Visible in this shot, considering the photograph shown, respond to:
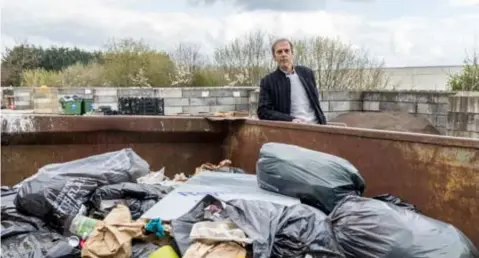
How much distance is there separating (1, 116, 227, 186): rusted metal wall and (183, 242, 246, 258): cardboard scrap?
175 cm

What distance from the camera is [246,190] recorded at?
8.27 feet

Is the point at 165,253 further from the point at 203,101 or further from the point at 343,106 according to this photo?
the point at 203,101

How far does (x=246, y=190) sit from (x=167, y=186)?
1.55 ft

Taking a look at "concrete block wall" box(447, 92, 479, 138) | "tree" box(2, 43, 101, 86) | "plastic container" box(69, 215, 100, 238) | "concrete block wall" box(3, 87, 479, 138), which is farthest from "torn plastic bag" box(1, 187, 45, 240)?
"tree" box(2, 43, 101, 86)

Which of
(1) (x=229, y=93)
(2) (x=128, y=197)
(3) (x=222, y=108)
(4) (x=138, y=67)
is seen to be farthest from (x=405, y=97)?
(4) (x=138, y=67)

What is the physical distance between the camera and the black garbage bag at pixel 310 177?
90.8 inches

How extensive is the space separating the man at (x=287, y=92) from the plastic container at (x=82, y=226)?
1.72 metres

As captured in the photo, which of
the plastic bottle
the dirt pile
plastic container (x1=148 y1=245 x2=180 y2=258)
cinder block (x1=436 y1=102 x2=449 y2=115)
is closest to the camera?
plastic container (x1=148 y1=245 x2=180 y2=258)

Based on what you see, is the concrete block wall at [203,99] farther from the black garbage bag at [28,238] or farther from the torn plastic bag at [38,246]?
the torn plastic bag at [38,246]

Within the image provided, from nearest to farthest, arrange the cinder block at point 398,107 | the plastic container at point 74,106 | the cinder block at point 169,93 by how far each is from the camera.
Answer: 1. the cinder block at point 398,107
2. the plastic container at point 74,106
3. the cinder block at point 169,93

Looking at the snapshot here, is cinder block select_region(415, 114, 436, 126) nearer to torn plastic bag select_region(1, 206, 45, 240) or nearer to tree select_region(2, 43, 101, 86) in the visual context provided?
torn plastic bag select_region(1, 206, 45, 240)

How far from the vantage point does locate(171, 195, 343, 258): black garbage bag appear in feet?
6.31

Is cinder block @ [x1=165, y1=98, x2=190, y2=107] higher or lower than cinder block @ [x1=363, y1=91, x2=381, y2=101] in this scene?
lower

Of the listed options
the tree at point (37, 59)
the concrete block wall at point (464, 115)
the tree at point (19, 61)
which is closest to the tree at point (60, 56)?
the tree at point (37, 59)
